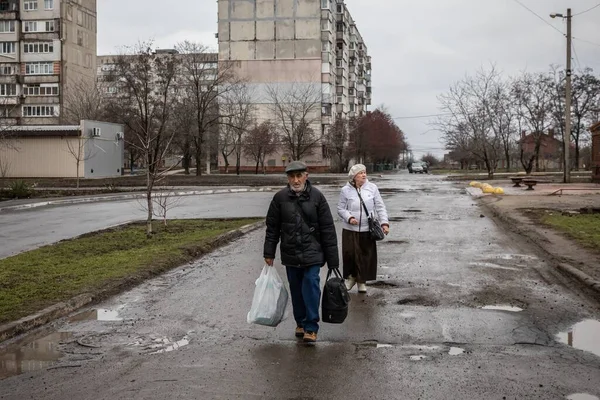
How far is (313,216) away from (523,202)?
62.4 feet

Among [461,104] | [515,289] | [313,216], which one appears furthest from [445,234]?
[461,104]

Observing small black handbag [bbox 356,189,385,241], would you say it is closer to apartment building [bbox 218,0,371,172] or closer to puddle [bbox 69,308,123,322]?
puddle [bbox 69,308,123,322]

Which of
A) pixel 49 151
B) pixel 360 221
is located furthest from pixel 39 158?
pixel 360 221

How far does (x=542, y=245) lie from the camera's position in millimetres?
12758

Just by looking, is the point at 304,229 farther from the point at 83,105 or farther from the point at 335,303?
the point at 83,105

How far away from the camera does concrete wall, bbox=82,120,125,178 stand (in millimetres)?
53812

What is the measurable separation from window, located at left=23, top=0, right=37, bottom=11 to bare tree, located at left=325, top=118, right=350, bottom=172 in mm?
42286

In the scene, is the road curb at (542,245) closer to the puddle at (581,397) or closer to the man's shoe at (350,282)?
the man's shoe at (350,282)

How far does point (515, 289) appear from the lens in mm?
8820

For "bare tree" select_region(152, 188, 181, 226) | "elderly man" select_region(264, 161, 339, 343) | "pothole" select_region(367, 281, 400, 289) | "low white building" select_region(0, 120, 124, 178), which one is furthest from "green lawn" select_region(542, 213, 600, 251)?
"low white building" select_region(0, 120, 124, 178)

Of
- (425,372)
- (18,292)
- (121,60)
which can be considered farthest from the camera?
(121,60)

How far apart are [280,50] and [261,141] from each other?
51.4ft

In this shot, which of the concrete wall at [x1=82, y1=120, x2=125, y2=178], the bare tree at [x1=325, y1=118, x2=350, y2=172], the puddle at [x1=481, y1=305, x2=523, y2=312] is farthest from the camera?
the bare tree at [x1=325, y1=118, x2=350, y2=172]

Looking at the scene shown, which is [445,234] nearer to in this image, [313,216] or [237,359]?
[313,216]
